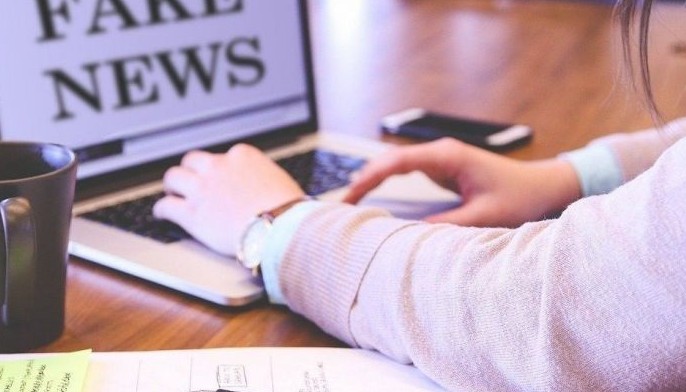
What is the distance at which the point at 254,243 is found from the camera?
674mm

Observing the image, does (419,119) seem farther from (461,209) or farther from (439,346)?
(439,346)

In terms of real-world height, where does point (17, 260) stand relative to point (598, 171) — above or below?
above

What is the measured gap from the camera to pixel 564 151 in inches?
40.8

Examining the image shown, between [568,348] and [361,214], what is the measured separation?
0.68ft

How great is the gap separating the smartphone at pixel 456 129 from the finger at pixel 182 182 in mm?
384

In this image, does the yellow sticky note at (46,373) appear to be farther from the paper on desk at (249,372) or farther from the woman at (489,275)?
the woman at (489,275)

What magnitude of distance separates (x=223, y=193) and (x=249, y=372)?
0.78 ft

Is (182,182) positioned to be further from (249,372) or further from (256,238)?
(249,372)

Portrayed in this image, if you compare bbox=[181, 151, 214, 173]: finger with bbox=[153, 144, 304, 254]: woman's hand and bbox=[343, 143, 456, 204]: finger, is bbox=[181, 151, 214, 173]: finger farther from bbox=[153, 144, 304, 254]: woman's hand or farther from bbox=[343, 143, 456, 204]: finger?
bbox=[343, 143, 456, 204]: finger

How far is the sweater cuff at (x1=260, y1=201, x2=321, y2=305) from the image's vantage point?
64 cm

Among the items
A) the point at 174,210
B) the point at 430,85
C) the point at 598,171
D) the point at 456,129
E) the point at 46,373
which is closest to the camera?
the point at 46,373

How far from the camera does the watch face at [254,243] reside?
66 centimetres

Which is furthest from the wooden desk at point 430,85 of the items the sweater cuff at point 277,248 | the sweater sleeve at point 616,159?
the sweater sleeve at point 616,159

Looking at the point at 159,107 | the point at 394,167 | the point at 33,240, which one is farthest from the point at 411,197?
the point at 33,240
